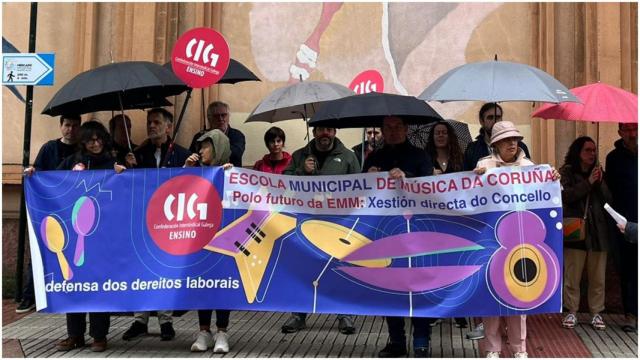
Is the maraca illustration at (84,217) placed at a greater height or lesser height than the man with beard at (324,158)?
lesser

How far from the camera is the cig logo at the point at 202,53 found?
7840 millimetres

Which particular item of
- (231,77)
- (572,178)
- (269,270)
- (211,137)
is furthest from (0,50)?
(572,178)

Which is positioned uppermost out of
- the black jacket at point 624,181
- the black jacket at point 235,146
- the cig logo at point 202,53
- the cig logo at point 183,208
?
the cig logo at point 202,53

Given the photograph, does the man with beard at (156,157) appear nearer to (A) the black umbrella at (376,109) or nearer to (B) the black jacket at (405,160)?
(A) the black umbrella at (376,109)

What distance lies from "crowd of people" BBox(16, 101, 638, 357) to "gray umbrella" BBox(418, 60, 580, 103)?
31cm

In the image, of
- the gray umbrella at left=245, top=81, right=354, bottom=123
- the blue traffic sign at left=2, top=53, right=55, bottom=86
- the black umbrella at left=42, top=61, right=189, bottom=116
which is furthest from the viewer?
the blue traffic sign at left=2, top=53, right=55, bottom=86

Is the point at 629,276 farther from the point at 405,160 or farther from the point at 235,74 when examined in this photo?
the point at 235,74

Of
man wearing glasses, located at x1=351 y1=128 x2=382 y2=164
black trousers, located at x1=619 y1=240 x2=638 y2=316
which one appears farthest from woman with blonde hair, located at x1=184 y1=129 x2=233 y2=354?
black trousers, located at x1=619 y1=240 x2=638 y2=316

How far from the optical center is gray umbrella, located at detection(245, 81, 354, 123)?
332 inches

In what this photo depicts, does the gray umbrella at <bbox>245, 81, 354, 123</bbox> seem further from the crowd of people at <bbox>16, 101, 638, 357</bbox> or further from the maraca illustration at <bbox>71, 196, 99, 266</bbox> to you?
the maraca illustration at <bbox>71, 196, 99, 266</bbox>

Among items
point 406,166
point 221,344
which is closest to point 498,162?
point 406,166

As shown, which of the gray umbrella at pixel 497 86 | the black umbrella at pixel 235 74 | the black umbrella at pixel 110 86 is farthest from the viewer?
the black umbrella at pixel 235 74

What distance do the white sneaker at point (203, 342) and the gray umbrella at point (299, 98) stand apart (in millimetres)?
2206

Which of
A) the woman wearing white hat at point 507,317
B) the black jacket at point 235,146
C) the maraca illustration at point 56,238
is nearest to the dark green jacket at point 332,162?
the black jacket at point 235,146
